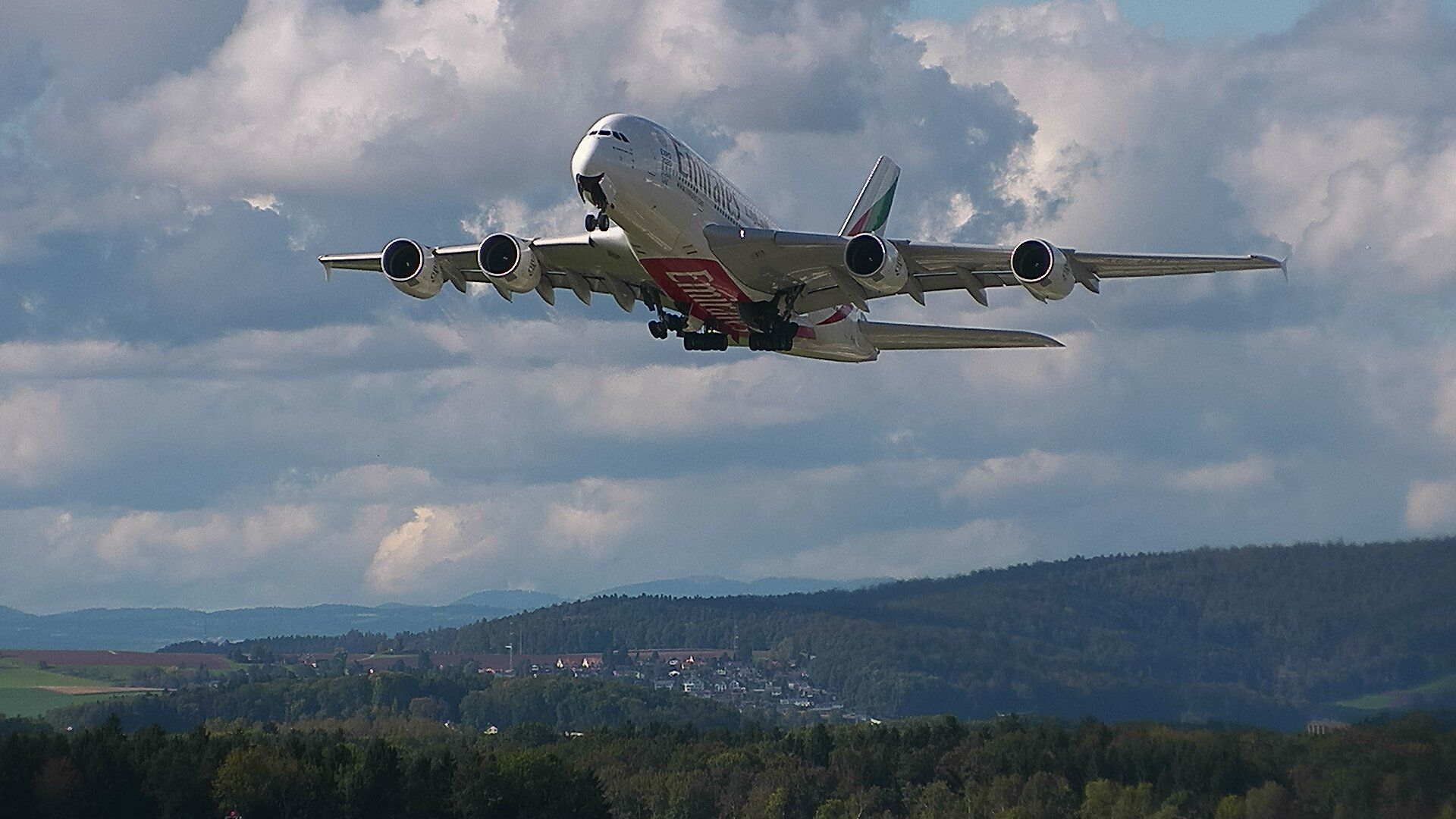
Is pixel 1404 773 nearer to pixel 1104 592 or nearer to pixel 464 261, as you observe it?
pixel 464 261

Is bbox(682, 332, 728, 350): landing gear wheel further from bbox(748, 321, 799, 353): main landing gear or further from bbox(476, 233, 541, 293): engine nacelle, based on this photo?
bbox(476, 233, 541, 293): engine nacelle

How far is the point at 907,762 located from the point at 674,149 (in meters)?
29.3

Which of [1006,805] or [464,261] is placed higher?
[464,261]

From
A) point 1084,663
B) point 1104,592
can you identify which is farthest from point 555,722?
point 1084,663

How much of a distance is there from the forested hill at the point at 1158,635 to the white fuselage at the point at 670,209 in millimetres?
19155

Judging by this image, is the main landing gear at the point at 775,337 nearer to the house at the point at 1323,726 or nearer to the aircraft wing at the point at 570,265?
the aircraft wing at the point at 570,265

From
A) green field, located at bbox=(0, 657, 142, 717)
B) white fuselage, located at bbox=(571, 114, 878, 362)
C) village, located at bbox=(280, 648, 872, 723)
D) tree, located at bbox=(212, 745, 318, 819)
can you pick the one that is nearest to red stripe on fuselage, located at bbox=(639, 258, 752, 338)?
white fuselage, located at bbox=(571, 114, 878, 362)

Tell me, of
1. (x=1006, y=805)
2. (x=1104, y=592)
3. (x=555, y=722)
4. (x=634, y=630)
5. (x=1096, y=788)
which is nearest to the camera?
(x=1096, y=788)

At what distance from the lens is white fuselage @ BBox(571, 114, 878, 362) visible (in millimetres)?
39719

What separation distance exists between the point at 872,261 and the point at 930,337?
10372mm

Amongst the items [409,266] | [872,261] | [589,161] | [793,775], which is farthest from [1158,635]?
[589,161]

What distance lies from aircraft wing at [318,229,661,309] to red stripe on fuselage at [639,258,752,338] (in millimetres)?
1436

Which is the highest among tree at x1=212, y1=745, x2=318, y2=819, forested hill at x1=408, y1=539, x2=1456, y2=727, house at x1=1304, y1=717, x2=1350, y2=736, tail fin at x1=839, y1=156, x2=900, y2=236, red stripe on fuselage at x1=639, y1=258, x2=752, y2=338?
tail fin at x1=839, y1=156, x2=900, y2=236

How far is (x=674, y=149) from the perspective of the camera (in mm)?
41719
